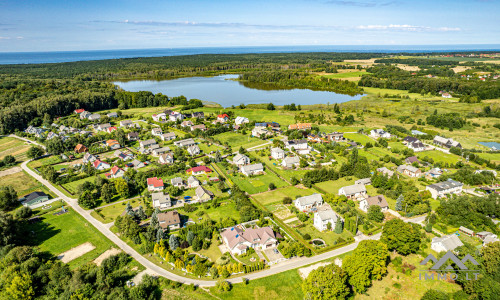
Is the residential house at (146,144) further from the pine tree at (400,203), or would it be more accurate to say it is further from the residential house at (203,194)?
the pine tree at (400,203)

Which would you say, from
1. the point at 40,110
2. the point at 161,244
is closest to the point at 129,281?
the point at 161,244

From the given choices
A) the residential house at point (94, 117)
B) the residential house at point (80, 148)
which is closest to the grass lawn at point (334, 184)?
the residential house at point (80, 148)

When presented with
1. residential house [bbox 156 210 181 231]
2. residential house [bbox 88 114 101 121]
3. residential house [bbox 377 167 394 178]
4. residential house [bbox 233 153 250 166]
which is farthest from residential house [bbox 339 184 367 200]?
residential house [bbox 88 114 101 121]

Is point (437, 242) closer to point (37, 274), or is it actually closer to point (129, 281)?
point (129, 281)

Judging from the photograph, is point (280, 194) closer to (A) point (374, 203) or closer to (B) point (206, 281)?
(A) point (374, 203)

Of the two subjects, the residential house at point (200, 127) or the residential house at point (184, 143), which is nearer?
the residential house at point (184, 143)

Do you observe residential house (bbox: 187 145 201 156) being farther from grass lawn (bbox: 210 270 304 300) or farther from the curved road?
grass lawn (bbox: 210 270 304 300)

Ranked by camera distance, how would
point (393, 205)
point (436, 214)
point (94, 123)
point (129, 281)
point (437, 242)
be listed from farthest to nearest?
point (94, 123), point (393, 205), point (436, 214), point (437, 242), point (129, 281)
